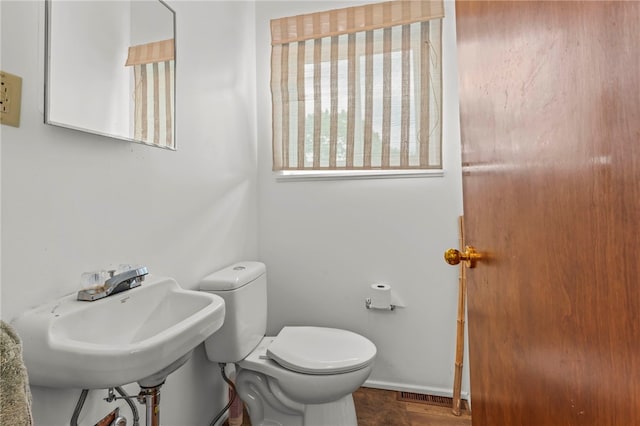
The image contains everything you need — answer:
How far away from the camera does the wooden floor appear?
4.96 ft

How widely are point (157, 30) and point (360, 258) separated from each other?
1412 millimetres

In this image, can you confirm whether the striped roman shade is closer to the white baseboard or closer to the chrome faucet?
the chrome faucet

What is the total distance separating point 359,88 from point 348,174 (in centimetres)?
50

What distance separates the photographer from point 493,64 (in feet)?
1.92

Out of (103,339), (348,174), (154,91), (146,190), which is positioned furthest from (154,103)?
(348,174)

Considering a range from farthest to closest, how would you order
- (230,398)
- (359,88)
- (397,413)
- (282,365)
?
(359,88), (397,413), (230,398), (282,365)

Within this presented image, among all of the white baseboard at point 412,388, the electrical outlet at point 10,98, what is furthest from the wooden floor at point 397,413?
the electrical outlet at point 10,98

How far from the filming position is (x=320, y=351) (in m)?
1.36

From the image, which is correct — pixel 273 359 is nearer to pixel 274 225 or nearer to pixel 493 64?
pixel 274 225

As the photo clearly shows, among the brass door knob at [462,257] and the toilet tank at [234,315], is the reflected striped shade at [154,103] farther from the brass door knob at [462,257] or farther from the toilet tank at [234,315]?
the brass door knob at [462,257]

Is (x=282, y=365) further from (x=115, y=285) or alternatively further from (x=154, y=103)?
(x=154, y=103)

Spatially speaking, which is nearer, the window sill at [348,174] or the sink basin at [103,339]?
the sink basin at [103,339]

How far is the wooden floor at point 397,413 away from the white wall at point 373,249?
0.10m

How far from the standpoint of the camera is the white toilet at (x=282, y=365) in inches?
47.9
